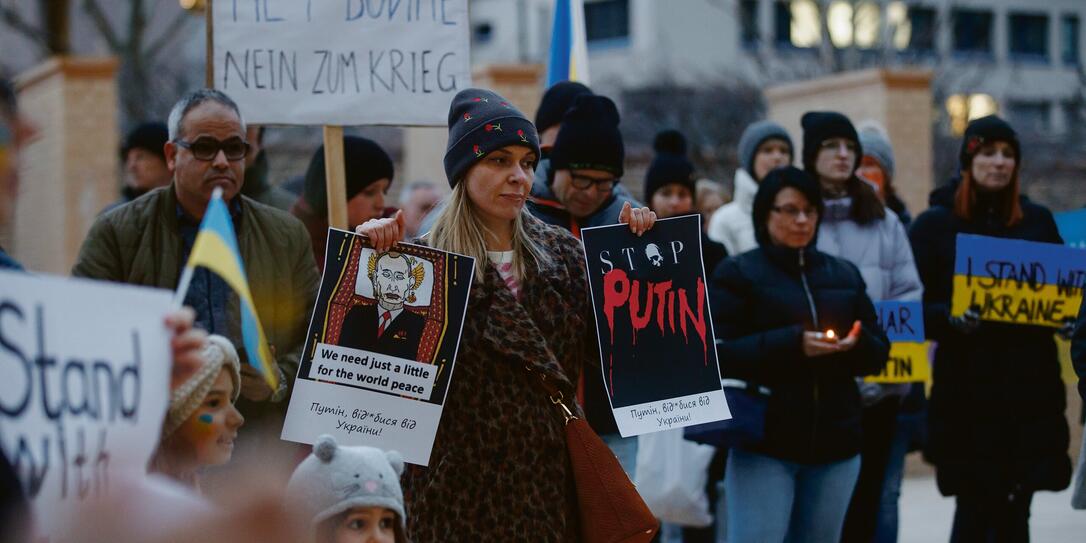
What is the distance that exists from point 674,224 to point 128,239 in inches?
69.6

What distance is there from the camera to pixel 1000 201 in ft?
24.6

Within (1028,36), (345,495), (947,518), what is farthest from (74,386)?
(1028,36)

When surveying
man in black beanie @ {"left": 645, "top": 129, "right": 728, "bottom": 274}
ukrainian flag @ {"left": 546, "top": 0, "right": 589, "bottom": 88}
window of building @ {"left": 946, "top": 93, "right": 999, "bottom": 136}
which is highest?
window of building @ {"left": 946, "top": 93, "right": 999, "bottom": 136}

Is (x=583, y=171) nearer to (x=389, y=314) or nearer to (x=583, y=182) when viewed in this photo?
(x=583, y=182)

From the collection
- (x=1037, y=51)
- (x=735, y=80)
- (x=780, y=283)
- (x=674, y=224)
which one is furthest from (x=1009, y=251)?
(x=1037, y=51)

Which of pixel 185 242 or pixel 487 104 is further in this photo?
pixel 185 242

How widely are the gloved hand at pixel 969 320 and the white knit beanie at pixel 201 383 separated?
13.0 ft

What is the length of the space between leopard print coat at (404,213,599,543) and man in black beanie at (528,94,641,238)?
1.78 metres

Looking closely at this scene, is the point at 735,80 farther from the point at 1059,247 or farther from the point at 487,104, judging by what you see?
the point at 487,104

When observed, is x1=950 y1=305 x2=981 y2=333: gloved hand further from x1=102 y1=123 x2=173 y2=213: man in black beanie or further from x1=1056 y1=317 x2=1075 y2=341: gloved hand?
x1=102 y1=123 x2=173 y2=213: man in black beanie

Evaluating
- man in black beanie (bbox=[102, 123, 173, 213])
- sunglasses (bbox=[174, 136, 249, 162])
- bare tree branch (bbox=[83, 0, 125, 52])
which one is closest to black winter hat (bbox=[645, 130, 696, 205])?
man in black beanie (bbox=[102, 123, 173, 213])

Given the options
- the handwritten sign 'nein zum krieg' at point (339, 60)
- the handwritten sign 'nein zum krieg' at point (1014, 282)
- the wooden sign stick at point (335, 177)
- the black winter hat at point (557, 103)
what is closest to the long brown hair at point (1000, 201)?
the handwritten sign 'nein zum krieg' at point (1014, 282)

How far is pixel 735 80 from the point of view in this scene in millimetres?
31312

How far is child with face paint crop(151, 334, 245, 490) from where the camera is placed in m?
3.89
